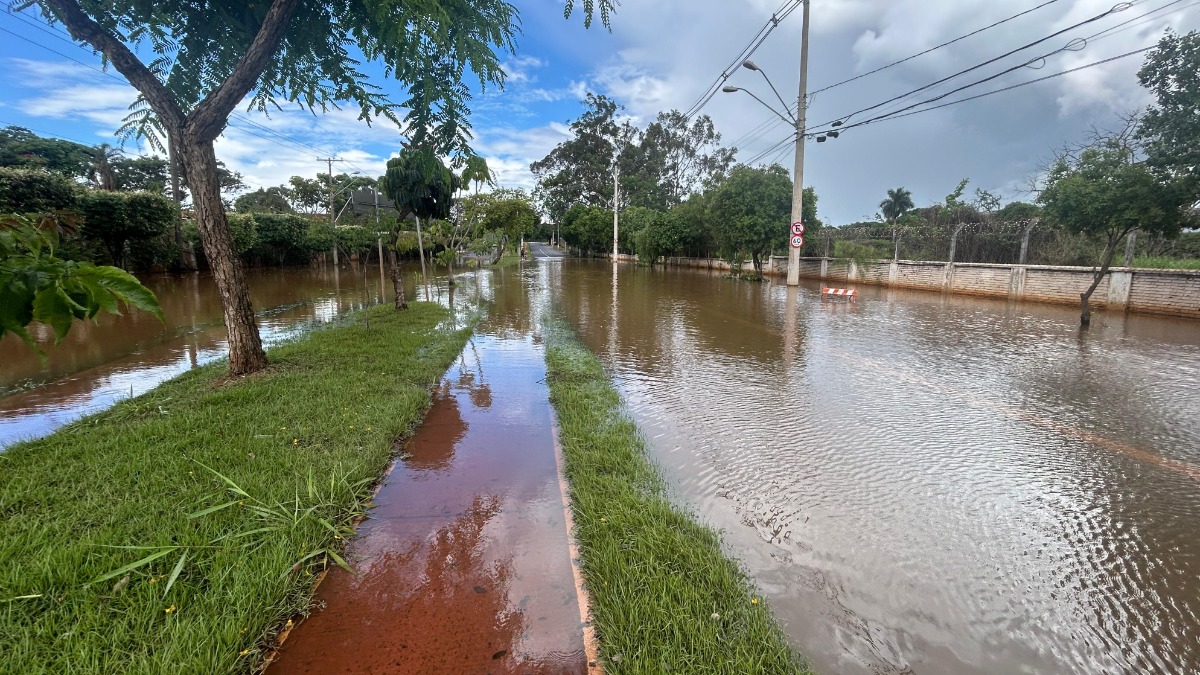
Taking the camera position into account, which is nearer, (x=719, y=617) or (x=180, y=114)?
(x=719, y=617)

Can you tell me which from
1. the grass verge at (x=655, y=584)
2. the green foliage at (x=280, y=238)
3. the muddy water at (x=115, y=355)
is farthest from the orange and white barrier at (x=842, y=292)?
the green foliage at (x=280, y=238)

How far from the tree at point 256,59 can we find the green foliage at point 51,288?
3.01 metres

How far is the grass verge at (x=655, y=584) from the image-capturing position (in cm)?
190

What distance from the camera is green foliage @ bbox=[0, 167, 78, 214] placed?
11.3 meters

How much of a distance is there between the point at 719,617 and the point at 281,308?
48.0 ft

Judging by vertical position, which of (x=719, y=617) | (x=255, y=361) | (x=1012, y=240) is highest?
(x=1012, y=240)

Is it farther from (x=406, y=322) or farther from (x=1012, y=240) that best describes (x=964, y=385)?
(x=1012, y=240)

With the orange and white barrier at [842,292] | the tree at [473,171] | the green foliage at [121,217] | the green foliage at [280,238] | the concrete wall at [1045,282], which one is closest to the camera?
the tree at [473,171]

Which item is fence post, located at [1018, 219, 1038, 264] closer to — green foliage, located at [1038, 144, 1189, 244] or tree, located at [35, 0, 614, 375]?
green foliage, located at [1038, 144, 1189, 244]

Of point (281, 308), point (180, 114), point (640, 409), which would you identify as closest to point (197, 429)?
point (180, 114)

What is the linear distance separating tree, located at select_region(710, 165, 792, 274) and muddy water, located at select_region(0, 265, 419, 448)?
14165 mm

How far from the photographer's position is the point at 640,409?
198 inches

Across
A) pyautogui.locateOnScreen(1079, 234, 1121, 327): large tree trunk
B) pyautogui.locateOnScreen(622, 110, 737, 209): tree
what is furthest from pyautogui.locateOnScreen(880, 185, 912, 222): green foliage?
pyautogui.locateOnScreen(1079, 234, 1121, 327): large tree trunk

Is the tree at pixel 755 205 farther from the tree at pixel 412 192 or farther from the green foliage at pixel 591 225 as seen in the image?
the green foliage at pixel 591 225
